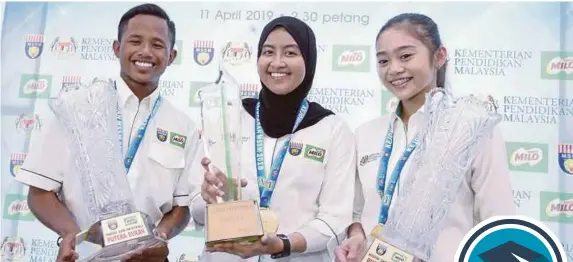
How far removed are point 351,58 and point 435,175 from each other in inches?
43.4

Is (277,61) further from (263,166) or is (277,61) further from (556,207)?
(556,207)

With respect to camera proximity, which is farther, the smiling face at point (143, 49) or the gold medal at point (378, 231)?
the smiling face at point (143, 49)

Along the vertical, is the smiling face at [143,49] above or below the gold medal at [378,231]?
above

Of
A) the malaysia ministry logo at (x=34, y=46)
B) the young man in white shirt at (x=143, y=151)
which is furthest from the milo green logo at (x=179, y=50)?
the malaysia ministry logo at (x=34, y=46)

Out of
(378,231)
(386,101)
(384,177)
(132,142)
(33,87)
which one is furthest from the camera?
(33,87)

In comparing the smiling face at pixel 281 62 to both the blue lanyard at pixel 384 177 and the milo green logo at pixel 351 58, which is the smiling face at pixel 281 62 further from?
the milo green logo at pixel 351 58

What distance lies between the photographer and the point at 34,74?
248 centimetres

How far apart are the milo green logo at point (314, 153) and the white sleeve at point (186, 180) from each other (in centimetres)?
41

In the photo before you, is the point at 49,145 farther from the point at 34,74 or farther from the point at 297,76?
the point at 34,74

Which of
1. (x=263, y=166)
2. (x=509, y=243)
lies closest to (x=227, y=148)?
(x=263, y=166)

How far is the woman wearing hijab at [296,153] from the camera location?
62.6 inches

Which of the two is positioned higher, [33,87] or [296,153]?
[33,87]

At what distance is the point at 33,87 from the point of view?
97.3 inches

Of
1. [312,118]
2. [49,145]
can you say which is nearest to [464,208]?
[312,118]
